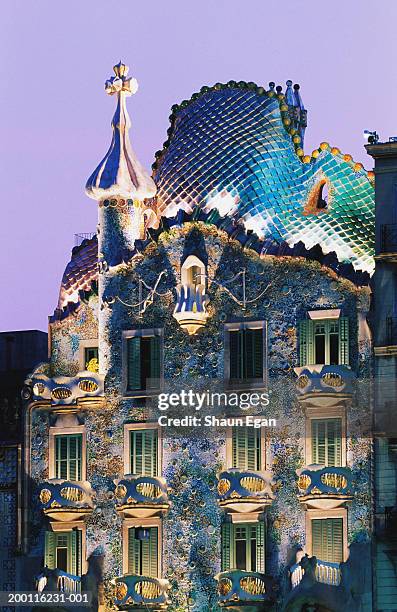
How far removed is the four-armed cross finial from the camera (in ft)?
247

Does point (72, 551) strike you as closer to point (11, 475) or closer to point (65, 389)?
point (11, 475)

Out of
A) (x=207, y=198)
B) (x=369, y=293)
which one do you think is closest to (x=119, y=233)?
(x=207, y=198)

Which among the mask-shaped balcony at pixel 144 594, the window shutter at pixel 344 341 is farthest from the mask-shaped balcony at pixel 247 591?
the window shutter at pixel 344 341

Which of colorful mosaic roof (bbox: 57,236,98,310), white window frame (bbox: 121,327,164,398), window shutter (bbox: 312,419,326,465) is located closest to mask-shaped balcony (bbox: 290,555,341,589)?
window shutter (bbox: 312,419,326,465)

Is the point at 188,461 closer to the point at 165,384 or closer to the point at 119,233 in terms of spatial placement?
the point at 165,384

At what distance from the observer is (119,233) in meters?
74.3

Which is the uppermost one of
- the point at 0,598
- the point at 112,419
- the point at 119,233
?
the point at 119,233

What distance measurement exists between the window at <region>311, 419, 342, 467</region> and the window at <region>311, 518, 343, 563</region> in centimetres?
154

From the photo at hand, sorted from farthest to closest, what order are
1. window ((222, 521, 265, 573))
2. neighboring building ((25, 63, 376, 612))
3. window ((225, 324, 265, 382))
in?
window ((225, 324, 265, 382))
window ((222, 521, 265, 573))
neighboring building ((25, 63, 376, 612))

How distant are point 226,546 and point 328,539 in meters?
2.90

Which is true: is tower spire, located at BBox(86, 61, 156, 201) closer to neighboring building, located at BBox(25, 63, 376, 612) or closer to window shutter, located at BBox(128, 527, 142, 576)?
neighboring building, located at BBox(25, 63, 376, 612)

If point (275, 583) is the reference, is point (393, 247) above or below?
above

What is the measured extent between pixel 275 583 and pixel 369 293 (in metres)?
8.01

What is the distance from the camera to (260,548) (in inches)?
2783
